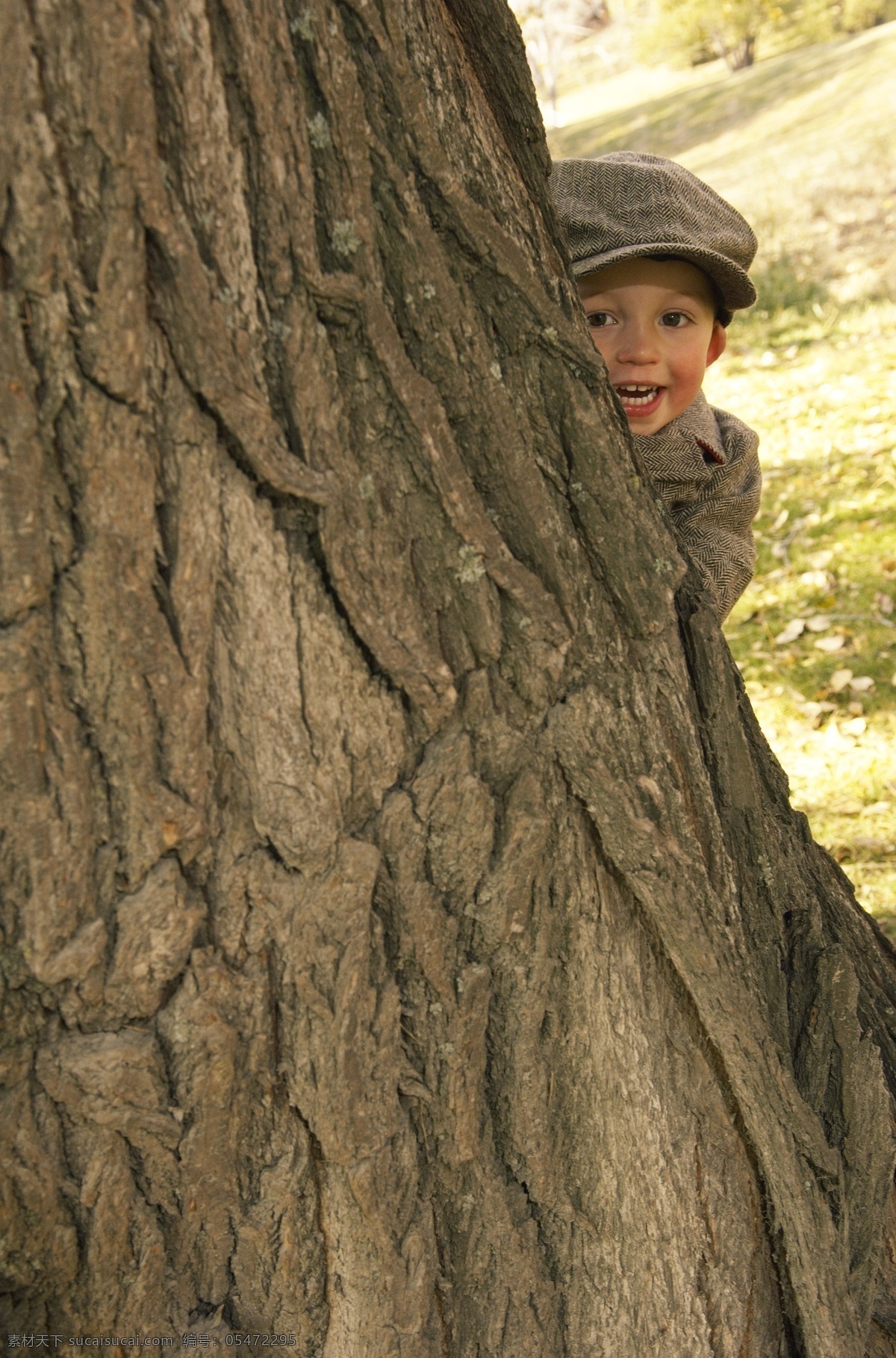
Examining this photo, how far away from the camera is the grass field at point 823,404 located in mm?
3652

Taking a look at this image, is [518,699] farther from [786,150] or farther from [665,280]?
[786,150]

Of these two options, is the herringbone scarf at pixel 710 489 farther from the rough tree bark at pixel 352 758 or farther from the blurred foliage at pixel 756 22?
the blurred foliage at pixel 756 22

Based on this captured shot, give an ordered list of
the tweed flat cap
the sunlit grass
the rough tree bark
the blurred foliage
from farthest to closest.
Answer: the blurred foliage
the sunlit grass
the tweed flat cap
the rough tree bark

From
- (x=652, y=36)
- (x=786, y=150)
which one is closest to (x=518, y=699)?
(x=786, y=150)

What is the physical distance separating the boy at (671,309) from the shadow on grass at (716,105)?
36.5ft

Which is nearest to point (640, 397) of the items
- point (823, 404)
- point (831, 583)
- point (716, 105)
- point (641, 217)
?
point (641, 217)

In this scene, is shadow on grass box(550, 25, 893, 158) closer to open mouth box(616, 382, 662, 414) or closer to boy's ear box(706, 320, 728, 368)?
boy's ear box(706, 320, 728, 368)

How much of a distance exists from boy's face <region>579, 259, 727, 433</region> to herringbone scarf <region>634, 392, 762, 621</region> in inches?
2.8

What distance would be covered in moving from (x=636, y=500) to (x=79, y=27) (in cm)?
77

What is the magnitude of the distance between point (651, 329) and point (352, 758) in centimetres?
142

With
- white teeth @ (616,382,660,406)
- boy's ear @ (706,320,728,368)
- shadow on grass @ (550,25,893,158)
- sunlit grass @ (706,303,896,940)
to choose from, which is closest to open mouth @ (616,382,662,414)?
white teeth @ (616,382,660,406)

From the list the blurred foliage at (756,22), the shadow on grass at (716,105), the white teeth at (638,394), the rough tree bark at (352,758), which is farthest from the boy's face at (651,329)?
the blurred foliage at (756,22)

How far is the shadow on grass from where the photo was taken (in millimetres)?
12641

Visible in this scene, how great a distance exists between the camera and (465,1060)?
1276 mm
